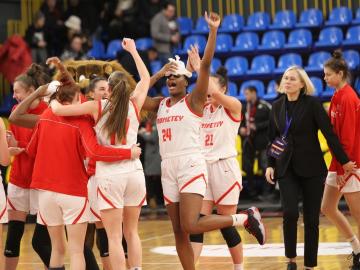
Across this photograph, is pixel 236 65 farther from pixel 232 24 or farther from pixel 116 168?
pixel 116 168

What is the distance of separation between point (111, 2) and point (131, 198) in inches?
511

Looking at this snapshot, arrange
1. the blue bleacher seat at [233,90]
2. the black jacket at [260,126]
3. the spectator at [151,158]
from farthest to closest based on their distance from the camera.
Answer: the blue bleacher seat at [233,90] < the spectator at [151,158] < the black jacket at [260,126]

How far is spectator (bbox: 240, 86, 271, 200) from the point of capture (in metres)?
15.1

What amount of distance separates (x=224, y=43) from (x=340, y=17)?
2.35m

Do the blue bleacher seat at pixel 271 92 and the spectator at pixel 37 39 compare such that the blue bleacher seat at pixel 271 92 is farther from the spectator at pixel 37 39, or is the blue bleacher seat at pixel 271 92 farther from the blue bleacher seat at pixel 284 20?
the spectator at pixel 37 39

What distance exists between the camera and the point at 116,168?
7121mm

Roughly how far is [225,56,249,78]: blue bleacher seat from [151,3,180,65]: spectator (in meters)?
1.27

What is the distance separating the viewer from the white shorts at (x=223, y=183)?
8.05 m

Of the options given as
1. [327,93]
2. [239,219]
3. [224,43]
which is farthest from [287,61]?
[239,219]

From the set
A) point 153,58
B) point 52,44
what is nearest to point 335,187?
point 153,58

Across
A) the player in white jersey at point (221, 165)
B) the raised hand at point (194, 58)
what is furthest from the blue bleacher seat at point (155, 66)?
the raised hand at point (194, 58)

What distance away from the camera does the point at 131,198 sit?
721cm

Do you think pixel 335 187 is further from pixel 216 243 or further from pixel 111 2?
pixel 111 2

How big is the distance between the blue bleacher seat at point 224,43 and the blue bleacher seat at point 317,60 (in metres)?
1.93
